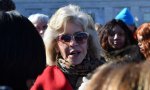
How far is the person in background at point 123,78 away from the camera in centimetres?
120

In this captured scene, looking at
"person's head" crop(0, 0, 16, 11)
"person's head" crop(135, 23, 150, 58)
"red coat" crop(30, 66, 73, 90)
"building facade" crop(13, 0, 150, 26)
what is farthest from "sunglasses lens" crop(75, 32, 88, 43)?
"building facade" crop(13, 0, 150, 26)

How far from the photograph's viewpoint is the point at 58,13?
8.71 feet

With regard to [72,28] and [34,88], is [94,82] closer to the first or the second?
[34,88]

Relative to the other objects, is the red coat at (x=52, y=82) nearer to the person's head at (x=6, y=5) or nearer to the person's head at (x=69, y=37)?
the person's head at (x=69, y=37)

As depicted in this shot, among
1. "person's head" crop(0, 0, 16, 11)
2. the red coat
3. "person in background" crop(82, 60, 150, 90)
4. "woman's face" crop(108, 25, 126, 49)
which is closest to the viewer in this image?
"person in background" crop(82, 60, 150, 90)

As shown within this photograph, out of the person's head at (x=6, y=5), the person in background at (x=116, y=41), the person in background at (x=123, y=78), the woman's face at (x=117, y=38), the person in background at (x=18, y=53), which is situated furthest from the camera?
the woman's face at (x=117, y=38)

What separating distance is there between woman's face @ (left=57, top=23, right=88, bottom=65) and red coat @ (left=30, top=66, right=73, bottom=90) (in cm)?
18

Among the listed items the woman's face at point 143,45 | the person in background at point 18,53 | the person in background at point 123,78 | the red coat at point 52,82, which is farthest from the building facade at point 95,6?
the person in background at point 123,78

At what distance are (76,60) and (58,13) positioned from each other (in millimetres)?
285

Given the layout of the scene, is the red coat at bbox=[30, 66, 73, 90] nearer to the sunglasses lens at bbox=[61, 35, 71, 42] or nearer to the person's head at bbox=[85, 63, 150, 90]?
the sunglasses lens at bbox=[61, 35, 71, 42]

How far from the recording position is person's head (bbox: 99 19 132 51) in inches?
150

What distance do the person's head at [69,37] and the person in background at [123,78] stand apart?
49.4 inches

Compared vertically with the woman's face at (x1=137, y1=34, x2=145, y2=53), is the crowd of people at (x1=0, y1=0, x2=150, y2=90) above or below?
above

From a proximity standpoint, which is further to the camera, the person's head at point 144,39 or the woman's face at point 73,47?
the person's head at point 144,39
